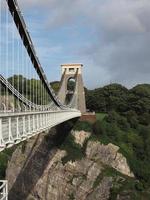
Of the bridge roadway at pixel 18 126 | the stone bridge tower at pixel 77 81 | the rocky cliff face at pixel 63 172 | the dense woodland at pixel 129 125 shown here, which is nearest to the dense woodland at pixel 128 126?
the dense woodland at pixel 129 125

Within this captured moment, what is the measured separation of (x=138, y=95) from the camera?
3083 inches

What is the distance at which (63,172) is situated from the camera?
184 ft

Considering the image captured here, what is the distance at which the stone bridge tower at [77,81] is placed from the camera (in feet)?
256

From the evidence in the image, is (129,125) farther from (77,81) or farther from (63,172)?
(77,81)

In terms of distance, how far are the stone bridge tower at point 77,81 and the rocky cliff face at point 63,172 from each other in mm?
15291

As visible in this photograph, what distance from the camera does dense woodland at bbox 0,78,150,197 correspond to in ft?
181

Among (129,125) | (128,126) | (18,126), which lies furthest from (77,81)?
(18,126)

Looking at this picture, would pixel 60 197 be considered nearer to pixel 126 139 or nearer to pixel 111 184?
pixel 111 184

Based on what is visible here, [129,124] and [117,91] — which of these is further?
[117,91]

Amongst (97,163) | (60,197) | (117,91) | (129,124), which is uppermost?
(117,91)

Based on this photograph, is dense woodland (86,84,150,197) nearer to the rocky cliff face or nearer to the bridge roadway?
the rocky cliff face

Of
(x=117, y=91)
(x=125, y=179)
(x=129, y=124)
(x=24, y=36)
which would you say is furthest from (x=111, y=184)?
(x=117, y=91)

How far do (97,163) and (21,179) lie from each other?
34.9ft

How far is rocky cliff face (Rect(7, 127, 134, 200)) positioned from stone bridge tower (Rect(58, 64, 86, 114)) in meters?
15.3
